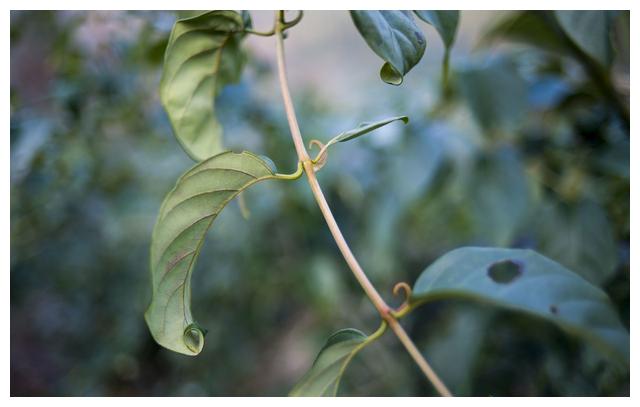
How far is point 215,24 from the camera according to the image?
0.30 m

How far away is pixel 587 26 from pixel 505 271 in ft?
0.61

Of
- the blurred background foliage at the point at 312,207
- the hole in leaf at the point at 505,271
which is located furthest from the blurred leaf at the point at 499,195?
the hole in leaf at the point at 505,271

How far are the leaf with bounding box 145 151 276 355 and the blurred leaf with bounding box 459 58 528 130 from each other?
1.15 ft

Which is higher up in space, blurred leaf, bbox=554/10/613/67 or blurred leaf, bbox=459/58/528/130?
blurred leaf, bbox=554/10/613/67

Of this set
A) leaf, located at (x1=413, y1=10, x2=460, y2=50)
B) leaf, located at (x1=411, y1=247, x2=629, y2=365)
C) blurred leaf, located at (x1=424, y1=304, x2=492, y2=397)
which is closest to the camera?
leaf, located at (x1=411, y1=247, x2=629, y2=365)

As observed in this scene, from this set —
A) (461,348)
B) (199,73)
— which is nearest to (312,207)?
(461,348)

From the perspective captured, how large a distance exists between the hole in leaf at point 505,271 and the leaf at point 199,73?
17 cm

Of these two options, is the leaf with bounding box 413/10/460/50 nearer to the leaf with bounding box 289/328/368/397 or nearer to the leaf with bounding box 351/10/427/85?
the leaf with bounding box 351/10/427/85

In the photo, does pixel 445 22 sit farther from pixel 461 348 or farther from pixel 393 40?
pixel 461 348

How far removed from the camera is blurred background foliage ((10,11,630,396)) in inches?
20.5

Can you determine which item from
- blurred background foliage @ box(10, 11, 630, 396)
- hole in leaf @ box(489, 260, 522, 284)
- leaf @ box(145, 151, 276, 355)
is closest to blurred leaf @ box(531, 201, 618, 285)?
blurred background foliage @ box(10, 11, 630, 396)

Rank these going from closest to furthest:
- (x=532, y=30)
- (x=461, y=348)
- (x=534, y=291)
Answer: (x=534, y=291) < (x=532, y=30) < (x=461, y=348)

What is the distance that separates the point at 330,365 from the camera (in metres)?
0.26
